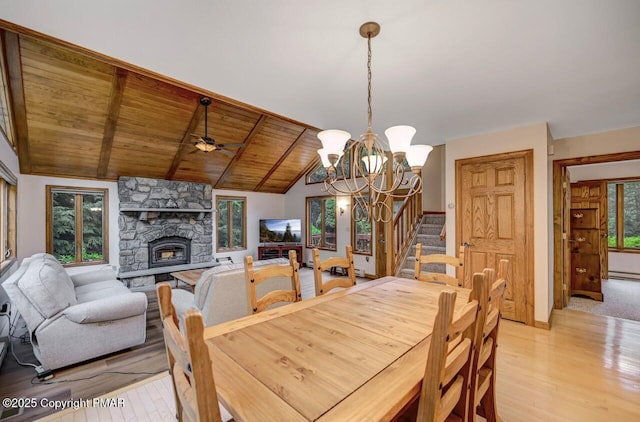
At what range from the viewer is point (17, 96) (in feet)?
11.6

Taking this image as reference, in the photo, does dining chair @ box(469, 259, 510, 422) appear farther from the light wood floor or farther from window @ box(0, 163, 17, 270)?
window @ box(0, 163, 17, 270)

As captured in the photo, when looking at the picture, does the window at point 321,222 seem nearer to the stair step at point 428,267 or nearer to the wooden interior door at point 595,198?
the stair step at point 428,267

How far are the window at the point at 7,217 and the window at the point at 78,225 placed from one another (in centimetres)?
64

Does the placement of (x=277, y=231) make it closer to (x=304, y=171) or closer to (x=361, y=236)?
(x=304, y=171)

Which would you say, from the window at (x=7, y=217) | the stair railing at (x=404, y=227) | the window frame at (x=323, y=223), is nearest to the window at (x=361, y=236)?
the window frame at (x=323, y=223)

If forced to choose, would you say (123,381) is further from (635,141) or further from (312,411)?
(635,141)

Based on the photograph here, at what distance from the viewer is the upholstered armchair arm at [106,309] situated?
7.88 ft

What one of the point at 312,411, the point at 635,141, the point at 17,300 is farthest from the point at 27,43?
the point at 635,141

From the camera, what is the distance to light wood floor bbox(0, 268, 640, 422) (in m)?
1.90

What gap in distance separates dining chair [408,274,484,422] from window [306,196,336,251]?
19.1ft

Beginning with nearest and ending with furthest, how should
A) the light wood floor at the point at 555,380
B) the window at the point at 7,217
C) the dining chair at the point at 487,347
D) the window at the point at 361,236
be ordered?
the dining chair at the point at 487,347 → the light wood floor at the point at 555,380 → the window at the point at 7,217 → the window at the point at 361,236

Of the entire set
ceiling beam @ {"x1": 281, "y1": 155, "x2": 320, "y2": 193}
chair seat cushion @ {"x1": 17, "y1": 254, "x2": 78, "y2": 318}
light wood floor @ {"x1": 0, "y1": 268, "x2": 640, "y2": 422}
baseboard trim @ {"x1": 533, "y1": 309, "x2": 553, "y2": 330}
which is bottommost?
light wood floor @ {"x1": 0, "y1": 268, "x2": 640, "y2": 422}

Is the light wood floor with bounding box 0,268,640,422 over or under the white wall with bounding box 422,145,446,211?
under

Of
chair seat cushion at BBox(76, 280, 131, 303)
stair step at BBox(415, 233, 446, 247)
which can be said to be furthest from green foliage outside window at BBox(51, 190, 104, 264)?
stair step at BBox(415, 233, 446, 247)
